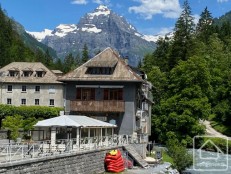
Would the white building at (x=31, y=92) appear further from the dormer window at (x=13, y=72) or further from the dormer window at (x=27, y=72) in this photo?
the dormer window at (x=27, y=72)

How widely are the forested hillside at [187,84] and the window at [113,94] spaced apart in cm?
1971

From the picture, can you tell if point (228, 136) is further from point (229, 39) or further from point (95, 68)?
point (229, 39)

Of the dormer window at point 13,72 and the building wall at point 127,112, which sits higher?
the dormer window at point 13,72

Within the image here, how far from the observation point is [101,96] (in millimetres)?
52781

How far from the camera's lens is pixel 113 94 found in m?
52.5

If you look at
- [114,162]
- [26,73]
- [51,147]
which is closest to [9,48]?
[26,73]

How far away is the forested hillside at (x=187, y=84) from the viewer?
70562 millimetres

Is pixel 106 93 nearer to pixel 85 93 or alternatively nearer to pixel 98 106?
pixel 98 106

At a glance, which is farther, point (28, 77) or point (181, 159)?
point (28, 77)

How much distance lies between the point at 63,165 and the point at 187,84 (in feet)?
155

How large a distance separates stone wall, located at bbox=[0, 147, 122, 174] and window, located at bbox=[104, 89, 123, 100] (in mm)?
15294

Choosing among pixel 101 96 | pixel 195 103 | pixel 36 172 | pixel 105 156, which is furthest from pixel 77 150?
pixel 195 103

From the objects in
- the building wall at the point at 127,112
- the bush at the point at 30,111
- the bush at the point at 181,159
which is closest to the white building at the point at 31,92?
the bush at the point at 30,111

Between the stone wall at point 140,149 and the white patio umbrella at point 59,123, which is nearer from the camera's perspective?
the white patio umbrella at point 59,123
